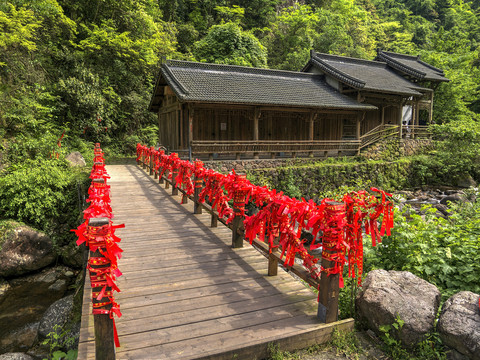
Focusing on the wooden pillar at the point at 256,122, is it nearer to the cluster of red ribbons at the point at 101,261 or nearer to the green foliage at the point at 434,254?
the green foliage at the point at 434,254

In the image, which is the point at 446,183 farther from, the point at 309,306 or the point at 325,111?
the point at 309,306

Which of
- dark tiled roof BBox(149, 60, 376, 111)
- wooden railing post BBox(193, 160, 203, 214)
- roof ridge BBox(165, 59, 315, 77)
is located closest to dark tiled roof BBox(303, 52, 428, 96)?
dark tiled roof BBox(149, 60, 376, 111)

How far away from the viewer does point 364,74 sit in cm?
2373

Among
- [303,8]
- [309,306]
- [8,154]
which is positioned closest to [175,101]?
[8,154]

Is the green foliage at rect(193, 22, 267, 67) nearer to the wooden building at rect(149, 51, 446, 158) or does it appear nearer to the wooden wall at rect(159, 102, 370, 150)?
the wooden building at rect(149, 51, 446, 158)

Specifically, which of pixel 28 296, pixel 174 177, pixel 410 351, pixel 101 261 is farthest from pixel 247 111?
pixel 101 261

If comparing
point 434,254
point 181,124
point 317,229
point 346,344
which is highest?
point 181,124

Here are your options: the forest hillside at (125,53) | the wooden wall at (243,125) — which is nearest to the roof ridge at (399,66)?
the forest hillside at (125,53)

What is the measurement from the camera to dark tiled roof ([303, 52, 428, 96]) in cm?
2038

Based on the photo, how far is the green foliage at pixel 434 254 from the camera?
426 centimetres

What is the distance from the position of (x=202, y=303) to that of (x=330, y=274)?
1641 millimetres

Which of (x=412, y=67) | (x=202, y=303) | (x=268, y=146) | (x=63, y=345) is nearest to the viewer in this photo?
(x=202, y=303)

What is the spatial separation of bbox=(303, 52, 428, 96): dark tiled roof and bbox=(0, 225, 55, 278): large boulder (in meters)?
18.7

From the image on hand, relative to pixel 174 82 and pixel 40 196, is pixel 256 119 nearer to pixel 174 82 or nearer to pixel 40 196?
pixel 174 82
